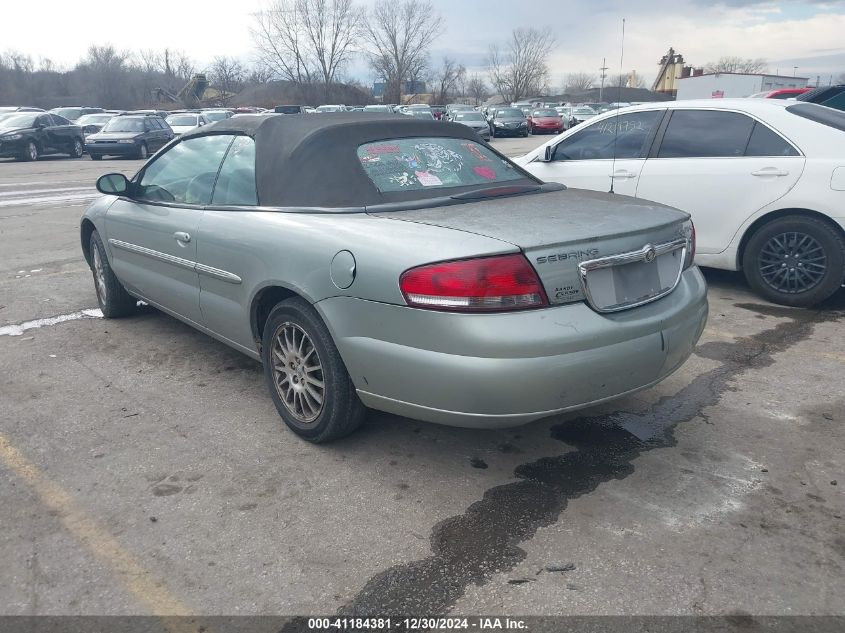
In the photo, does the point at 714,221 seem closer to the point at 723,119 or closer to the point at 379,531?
the point at 723,119

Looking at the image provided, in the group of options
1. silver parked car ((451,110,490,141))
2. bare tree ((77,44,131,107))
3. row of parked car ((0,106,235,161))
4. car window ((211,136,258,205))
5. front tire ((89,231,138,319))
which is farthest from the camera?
bare tree ((77,44,131,107))

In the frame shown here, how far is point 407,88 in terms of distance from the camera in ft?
251

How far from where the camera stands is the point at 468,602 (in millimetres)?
2342

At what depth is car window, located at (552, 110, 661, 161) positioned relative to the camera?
21.1 ft

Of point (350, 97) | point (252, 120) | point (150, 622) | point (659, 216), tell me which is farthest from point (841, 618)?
point (350, 97)

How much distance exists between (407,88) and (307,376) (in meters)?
77.3

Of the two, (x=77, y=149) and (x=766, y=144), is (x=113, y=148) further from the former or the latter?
(x=766, y=144)

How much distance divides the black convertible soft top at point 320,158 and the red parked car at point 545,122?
3538 cm

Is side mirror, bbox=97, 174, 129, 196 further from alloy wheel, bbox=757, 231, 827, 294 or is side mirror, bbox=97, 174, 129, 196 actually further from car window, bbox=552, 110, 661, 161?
alloy wheel, bbox=757, 231, 827, 294

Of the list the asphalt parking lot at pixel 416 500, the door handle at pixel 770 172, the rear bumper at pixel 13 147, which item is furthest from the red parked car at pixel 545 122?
the asphalt parking lot at pixel 416 500

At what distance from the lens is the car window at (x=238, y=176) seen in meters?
3.77

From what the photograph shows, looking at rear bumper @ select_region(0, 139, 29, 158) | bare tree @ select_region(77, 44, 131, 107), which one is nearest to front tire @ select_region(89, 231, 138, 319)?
rear bumper @ select_region(0, 139, 29, 158)

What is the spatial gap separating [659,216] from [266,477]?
221 centimetres

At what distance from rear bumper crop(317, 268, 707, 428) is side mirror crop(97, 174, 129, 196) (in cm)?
243
